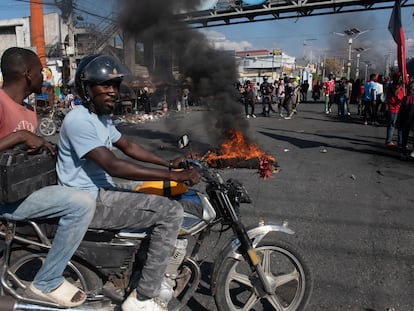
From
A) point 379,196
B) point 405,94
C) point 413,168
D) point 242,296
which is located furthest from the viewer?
point 405,94

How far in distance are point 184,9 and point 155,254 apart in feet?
33.1

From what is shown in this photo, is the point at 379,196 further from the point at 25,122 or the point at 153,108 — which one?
the point at 153,108

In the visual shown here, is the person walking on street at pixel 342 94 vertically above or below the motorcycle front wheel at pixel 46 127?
above

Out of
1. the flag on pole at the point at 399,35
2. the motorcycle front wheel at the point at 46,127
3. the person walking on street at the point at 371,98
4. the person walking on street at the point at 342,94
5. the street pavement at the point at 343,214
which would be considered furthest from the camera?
the person walking on street at the point at 342,94

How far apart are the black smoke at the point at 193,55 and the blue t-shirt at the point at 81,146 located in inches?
257

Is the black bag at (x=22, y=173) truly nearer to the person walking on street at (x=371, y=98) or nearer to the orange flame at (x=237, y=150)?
the orange flame at (x=237, y=150)

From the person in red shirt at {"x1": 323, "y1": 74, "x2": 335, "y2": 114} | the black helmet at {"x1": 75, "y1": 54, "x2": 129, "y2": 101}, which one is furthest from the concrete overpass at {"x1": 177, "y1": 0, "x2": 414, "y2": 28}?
the black helmet at {"x1": 75, "y1": 54, "x2": 129, "y2": 101}

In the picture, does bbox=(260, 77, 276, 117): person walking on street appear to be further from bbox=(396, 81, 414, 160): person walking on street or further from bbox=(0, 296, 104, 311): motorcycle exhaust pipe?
bbox=(0, 296, 104, 311): motorcycle exhaust pipe

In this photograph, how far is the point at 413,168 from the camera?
7.43 m

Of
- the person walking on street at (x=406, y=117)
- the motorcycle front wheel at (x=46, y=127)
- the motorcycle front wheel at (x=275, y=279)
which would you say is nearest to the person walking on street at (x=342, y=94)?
the person walking on street at (x=406, y=117)

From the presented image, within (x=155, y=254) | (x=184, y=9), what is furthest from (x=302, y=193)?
(x=184, y=9)

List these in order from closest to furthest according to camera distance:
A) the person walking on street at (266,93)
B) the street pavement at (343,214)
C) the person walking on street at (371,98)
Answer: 1. the street pavement at (343,214)
2. the person walking on street at (371,98)
3. the person walking on street at (266,93)

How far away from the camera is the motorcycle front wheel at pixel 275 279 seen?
2.53 metres

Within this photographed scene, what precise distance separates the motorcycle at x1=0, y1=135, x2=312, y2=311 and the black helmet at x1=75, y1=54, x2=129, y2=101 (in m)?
0.62
